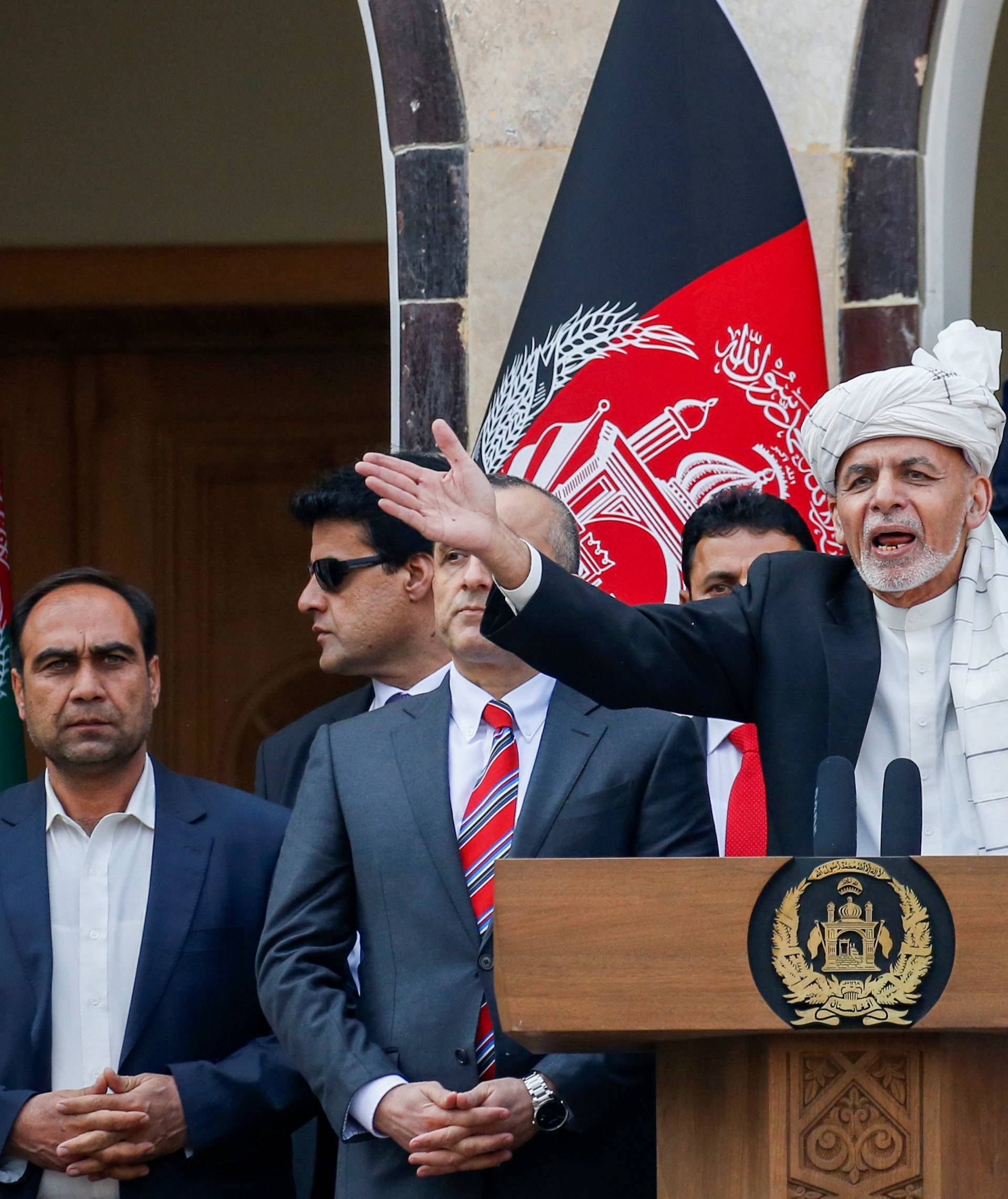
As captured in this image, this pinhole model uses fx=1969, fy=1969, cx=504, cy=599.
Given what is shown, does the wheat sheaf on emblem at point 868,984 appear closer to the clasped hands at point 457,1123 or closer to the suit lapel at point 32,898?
the clasped hands at point 457,1123

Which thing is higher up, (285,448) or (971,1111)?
(285,448)

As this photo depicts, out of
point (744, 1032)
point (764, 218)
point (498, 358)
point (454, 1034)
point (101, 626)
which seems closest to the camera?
point (744, 1032)

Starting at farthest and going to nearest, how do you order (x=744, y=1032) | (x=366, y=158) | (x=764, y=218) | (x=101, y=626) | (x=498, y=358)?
(x=366, y=158) < (x=498, y=358) < (x=764, y=218) < (x=101, y=626) < (x=744, y=1032)

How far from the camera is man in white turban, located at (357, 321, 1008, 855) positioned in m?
2.24

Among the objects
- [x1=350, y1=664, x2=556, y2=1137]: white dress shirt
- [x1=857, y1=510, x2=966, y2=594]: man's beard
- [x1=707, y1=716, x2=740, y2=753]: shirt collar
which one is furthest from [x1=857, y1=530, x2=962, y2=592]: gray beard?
[x1=707, y1=716, x2=740, y2=753]: shirt collar

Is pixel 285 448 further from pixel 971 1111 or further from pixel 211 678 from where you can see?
pixel 971 1111

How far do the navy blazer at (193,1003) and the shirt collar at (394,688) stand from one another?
1.85 ft

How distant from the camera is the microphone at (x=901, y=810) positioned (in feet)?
5.98

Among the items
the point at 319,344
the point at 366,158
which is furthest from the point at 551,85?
the point at 319,344

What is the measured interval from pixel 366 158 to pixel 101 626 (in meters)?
3.02

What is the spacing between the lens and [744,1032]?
5.65 ft

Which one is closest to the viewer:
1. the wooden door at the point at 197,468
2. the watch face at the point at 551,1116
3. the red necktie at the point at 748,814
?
the watch face at the point at 551,1116

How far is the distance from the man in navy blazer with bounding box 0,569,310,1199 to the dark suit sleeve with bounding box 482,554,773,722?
0.95 metres

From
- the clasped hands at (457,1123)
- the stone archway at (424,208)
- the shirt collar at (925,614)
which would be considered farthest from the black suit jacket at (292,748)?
the shirt collar at (925,614)
